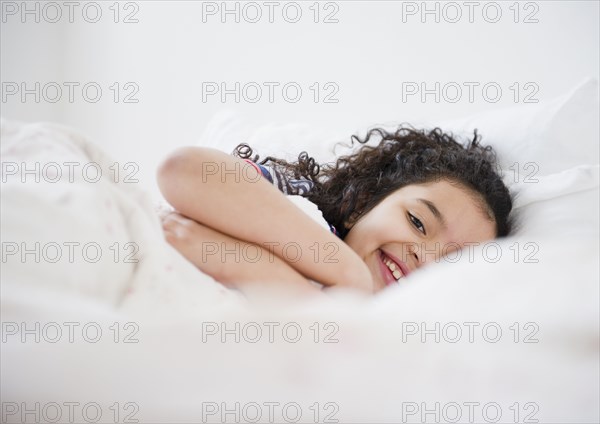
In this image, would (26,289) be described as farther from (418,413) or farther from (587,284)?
(587,284)

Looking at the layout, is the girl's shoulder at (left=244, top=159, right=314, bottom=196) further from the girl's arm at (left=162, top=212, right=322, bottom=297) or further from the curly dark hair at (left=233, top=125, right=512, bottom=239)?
the girl's arm at (left=162, top=212, right=322, bottom=297)

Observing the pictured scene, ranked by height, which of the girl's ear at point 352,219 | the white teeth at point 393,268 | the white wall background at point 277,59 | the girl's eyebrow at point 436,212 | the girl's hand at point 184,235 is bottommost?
the white teeth at point 393,268

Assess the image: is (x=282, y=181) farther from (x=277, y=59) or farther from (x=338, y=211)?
(x=277, y=59)

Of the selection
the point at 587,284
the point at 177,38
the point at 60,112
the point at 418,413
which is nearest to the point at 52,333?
the point at 418,413

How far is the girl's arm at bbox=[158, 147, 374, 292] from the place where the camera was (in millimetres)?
783

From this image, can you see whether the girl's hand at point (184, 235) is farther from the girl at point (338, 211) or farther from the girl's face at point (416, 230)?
A: the girl's face at point (416, 230)

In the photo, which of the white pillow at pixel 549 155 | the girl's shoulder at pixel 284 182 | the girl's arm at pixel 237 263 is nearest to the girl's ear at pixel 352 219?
the girl's shoulder at pixel 284 182

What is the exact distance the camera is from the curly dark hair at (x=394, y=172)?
112 centimetres

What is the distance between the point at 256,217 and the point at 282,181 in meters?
0.34

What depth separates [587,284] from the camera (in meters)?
0.51

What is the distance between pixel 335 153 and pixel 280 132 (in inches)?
6.2

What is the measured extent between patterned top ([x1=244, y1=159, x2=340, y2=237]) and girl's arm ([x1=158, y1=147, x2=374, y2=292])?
26 cm

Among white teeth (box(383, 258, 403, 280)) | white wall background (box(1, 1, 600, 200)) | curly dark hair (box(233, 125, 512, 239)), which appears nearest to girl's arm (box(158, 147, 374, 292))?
white teeth (box(383, 258, 403, 280))

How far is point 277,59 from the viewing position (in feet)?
6.12
